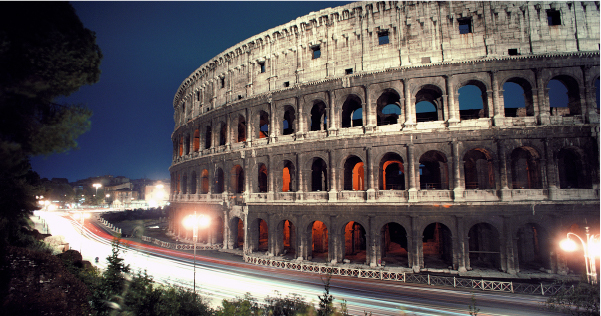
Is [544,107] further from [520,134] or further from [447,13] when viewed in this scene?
[447,13]

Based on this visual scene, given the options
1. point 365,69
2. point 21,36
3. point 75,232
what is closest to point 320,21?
point 365,69

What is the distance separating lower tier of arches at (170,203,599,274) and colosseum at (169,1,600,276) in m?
0.08

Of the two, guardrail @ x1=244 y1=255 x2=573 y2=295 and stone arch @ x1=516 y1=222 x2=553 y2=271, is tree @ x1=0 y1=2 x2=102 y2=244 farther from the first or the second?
stone arch @ x1=516 y1=222 x2=553 y2=271

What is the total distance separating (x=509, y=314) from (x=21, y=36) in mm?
20853

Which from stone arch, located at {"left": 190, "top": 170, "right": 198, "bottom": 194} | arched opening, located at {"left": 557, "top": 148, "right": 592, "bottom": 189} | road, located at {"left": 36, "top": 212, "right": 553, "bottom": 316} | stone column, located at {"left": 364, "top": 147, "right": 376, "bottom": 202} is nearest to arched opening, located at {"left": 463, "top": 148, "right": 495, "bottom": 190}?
arched opening, located at {"left": 557, "top": 148, "right": 592, "bottom": 189}

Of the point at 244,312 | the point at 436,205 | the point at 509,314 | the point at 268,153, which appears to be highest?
the point at 268,153

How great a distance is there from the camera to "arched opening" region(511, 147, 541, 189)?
2023cm

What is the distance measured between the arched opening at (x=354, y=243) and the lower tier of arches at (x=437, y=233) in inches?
3.0

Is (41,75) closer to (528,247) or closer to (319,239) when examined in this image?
(319,239)

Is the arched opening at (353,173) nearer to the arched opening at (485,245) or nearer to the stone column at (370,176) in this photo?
the stone column at (370,176)

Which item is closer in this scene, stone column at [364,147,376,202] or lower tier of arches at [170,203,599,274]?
lower tier of arches at [170,203,599,274]

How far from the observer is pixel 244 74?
27672 millimetres

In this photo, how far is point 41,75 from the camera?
846 centimetres

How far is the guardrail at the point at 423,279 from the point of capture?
15586 mm
